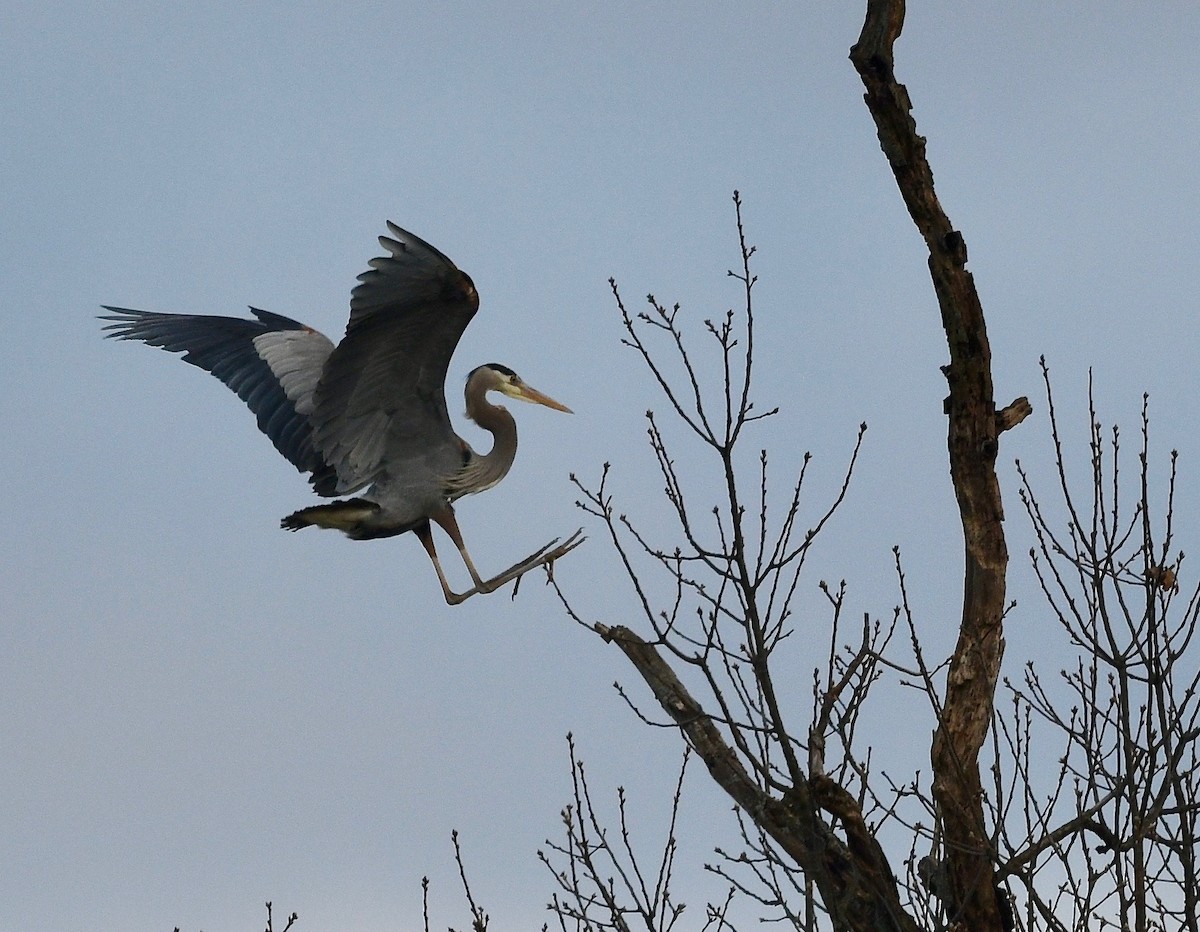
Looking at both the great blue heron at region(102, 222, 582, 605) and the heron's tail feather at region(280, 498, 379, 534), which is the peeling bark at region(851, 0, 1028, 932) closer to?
the great blue heron at region(102, 222, 582, 605)

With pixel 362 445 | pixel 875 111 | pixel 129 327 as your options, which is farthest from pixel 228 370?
pixel 875 111

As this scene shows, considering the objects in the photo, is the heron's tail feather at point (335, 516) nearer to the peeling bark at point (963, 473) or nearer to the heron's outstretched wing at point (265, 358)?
the heron's outstretched wing at point (265, 358)

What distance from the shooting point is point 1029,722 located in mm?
5562

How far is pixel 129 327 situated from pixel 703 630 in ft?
20.6

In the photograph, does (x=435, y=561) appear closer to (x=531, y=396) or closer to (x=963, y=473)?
(x=531, y=396)

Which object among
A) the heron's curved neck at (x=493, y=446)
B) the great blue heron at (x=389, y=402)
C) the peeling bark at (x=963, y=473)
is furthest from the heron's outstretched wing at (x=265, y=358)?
the peeling bark at (x=963, y=473)

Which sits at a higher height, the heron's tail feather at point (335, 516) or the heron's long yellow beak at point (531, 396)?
the heron's long yellow beak at point (531, 396)

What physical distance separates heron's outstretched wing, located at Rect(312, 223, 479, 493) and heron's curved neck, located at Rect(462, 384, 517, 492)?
23cm

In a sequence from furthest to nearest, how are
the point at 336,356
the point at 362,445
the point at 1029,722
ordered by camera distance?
1. the point at 362,445
2. the point at 336,356
3. the point at 1029,722

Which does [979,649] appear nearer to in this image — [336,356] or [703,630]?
[703,630]

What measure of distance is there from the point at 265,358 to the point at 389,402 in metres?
1.68

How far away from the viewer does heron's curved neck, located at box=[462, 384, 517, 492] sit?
838cm

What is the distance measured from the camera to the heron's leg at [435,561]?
327 inches

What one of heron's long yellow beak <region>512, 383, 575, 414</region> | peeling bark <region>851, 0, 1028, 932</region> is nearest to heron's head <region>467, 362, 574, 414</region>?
heron's long yellow beak <region>512, 383, 575, 414</region>
